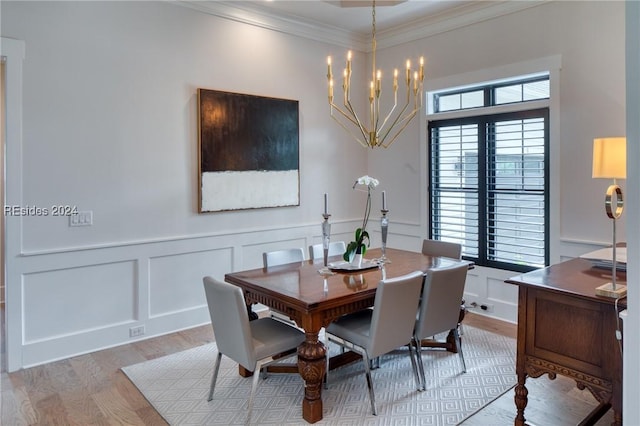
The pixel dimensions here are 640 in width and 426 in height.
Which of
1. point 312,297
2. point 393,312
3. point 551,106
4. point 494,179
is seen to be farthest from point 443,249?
point 312,297

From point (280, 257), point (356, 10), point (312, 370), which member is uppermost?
point (356, 10)

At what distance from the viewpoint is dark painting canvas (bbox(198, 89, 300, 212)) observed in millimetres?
4227

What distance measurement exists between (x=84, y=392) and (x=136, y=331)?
948mm

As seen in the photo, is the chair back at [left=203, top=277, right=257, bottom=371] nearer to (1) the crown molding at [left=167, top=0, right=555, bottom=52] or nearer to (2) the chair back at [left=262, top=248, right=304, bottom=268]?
(2) the chair back at [left=262, top=248, right=304, bottom=268]

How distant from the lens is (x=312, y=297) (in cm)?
253

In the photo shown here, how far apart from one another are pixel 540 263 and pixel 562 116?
1.37 m

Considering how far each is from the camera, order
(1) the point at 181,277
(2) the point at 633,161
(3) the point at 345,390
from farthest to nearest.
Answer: (1) the point at 181,277
(3) the point at 345,390
(2) the point at 633,161

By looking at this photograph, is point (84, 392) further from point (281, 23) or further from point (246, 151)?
point (281, 23)

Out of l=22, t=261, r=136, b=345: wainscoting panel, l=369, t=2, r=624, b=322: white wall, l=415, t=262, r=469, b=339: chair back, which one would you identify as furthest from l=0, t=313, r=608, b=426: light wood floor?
l=369, t=2, r=624, b=322: white wall

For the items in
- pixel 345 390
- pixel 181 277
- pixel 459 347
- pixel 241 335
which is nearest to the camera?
pixel 241 335

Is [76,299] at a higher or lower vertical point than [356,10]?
lower

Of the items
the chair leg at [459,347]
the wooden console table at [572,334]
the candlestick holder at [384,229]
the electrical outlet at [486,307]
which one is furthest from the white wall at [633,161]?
the electrical outlet at [486,307]

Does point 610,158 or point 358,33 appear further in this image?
point 358,33

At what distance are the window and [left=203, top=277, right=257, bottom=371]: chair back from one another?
2.94 m
